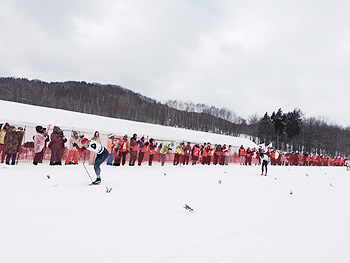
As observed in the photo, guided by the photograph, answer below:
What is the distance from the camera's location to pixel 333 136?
283 ft

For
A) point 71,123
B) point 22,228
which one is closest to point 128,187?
point 22,228

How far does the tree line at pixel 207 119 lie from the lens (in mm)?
68188

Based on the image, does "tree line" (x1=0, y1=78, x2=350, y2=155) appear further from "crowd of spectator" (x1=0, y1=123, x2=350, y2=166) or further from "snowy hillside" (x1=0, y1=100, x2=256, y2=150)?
"crowd of spectator" (x1=0, y1=123, x2=350, y2=166)

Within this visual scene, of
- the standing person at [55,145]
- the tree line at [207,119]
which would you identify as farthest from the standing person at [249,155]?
the tree line at [207,119]

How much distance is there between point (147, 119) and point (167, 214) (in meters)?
70.5

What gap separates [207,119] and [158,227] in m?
84.8

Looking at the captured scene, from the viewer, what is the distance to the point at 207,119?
87.8m

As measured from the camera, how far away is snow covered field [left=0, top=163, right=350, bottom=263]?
10.2 ft

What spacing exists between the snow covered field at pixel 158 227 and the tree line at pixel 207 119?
66488 millimetres

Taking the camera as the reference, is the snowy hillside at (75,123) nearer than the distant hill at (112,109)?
Yes

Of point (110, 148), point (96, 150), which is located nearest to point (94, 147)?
point (96, 150)

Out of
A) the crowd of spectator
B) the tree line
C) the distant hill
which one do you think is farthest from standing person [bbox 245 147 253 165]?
the distant hill

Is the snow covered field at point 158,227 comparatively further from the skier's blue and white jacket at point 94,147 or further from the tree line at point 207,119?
the tree line at point 207,119

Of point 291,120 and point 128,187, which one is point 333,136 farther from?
point 128,187
